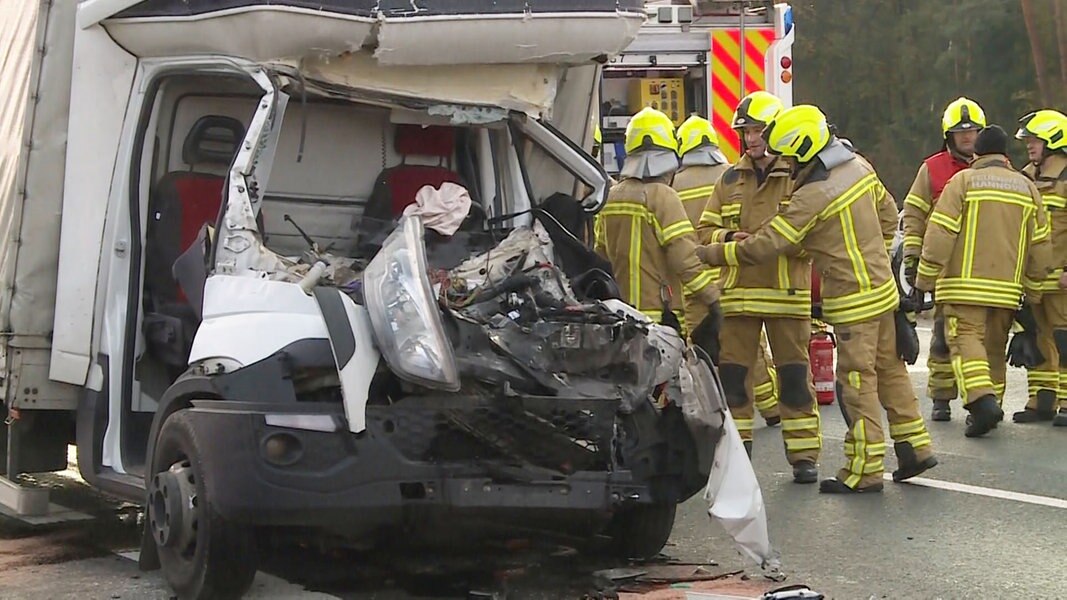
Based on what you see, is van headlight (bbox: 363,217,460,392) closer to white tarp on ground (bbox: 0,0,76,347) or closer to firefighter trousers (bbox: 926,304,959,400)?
white tarp on ground (bbox: 0,0,76,347)

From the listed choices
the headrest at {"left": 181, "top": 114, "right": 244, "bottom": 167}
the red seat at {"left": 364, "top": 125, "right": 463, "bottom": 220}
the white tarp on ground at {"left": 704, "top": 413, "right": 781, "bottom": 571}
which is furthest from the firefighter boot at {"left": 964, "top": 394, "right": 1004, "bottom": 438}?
the headrest at {"left": 181, "top": 114, "right": 244, "bottom": 167}

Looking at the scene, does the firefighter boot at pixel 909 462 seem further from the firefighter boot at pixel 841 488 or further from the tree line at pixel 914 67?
the tree line at pixel 914 67

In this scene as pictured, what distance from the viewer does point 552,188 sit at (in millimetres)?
7160

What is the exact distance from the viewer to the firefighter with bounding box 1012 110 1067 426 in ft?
34.0

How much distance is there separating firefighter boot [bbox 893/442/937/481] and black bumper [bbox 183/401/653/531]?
3.20 meters

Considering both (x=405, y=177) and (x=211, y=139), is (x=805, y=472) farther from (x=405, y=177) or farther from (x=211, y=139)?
(x=211, y=139)

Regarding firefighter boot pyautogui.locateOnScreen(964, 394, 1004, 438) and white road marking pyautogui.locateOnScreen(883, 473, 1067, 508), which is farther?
firefighter boot pyautogui.locateOnScreen(964, 394, 1004, 438)

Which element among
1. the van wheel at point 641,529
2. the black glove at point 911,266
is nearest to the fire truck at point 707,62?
the black glove at point 911,266

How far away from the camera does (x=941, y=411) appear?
10578 millimetres

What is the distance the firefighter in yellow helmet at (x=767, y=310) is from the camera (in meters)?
8.27

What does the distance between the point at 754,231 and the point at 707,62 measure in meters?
3.09

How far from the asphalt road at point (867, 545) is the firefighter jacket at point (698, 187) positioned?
5.87 feet

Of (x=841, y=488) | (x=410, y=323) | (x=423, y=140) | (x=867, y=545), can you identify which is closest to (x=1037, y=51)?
(x=841, y=488)

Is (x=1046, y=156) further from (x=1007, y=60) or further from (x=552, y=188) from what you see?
(x=1007, y=60)
